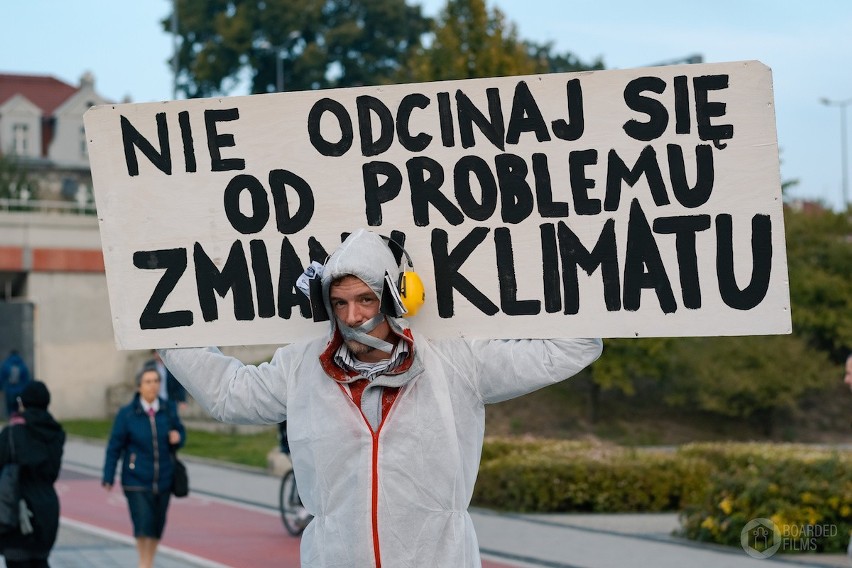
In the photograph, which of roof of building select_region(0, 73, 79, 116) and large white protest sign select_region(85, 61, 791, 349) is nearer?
large white protest sign select_region(85, 61, 791, 349)

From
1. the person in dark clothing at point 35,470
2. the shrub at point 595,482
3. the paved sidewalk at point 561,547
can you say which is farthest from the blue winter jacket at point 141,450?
the shrub at point 595,482

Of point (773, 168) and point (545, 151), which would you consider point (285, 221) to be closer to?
point (545, 151)

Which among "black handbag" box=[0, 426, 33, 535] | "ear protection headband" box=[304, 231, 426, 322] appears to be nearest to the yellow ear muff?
"ear protection headband" box=[304, 231, 426, 322]

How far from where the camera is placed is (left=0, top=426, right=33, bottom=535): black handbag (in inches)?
364

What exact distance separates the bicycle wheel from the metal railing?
2689 centimetres

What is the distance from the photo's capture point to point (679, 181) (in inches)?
179

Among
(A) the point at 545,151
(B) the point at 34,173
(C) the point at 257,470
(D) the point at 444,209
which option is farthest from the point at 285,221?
(B) the point at 34,173

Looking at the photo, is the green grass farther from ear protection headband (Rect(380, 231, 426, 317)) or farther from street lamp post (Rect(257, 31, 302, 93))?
street lamp post (Rect(257, 31, 302, 93))

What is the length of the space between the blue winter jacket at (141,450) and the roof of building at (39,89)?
227ft

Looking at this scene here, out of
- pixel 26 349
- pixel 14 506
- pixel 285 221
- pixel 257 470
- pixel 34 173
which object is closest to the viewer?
pixel 285 221

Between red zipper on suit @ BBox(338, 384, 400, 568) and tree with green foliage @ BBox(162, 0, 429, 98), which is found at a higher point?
tree with green foliage @ BBox(162, 0, 429, 98)

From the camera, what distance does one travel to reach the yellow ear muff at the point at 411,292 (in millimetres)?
4328

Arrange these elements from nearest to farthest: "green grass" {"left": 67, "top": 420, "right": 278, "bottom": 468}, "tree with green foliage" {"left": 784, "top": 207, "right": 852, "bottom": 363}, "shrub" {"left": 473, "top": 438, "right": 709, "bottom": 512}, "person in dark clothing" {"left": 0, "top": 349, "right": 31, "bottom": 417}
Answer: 1. "shrub" {"left": 473, "top": 438, "right": 709, "bottom": 512}
2. "green grass" {"left": 67, "top": 420, "right": 278, "bottom": 468}
3. "person in dark clothing" {"left": 0, "top": 349, "right": 31, "bottom": 417}
4. "tree with green foliage" {"left": 784, "top": 207, "right": 852, "bottom": 363}

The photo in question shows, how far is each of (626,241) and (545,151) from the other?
1.28 feet
